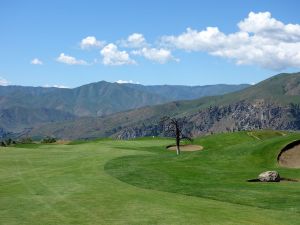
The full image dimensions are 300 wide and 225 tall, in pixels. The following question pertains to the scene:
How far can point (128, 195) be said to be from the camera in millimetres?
29266

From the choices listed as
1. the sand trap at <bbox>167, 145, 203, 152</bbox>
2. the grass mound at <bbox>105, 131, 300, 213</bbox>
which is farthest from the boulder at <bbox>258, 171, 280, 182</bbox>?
the sand trap at <bbox>167, 145, 203, 152</bbox>

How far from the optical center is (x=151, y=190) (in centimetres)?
3219

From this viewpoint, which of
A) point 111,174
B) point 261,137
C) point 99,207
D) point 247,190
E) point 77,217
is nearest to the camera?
point 77,217

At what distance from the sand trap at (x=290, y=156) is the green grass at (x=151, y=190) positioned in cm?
79

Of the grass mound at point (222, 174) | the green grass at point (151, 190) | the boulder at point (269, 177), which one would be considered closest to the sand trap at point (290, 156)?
the grass mound at point (222, 174)

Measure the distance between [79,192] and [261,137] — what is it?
68771 millimetres

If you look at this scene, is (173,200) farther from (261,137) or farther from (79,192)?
(261,137)

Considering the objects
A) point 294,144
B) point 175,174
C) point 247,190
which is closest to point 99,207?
point 247,190

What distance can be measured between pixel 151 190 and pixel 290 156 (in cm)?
2445

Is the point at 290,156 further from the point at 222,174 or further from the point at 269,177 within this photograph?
the point at 269,177

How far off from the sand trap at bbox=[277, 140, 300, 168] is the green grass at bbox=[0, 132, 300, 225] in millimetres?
792

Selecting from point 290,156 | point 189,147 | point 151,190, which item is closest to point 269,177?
point 151,190

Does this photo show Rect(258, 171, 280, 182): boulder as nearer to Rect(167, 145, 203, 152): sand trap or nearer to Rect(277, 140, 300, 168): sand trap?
Rect(277, 140, 300, 168): sand trap

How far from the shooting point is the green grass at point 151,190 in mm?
23188
